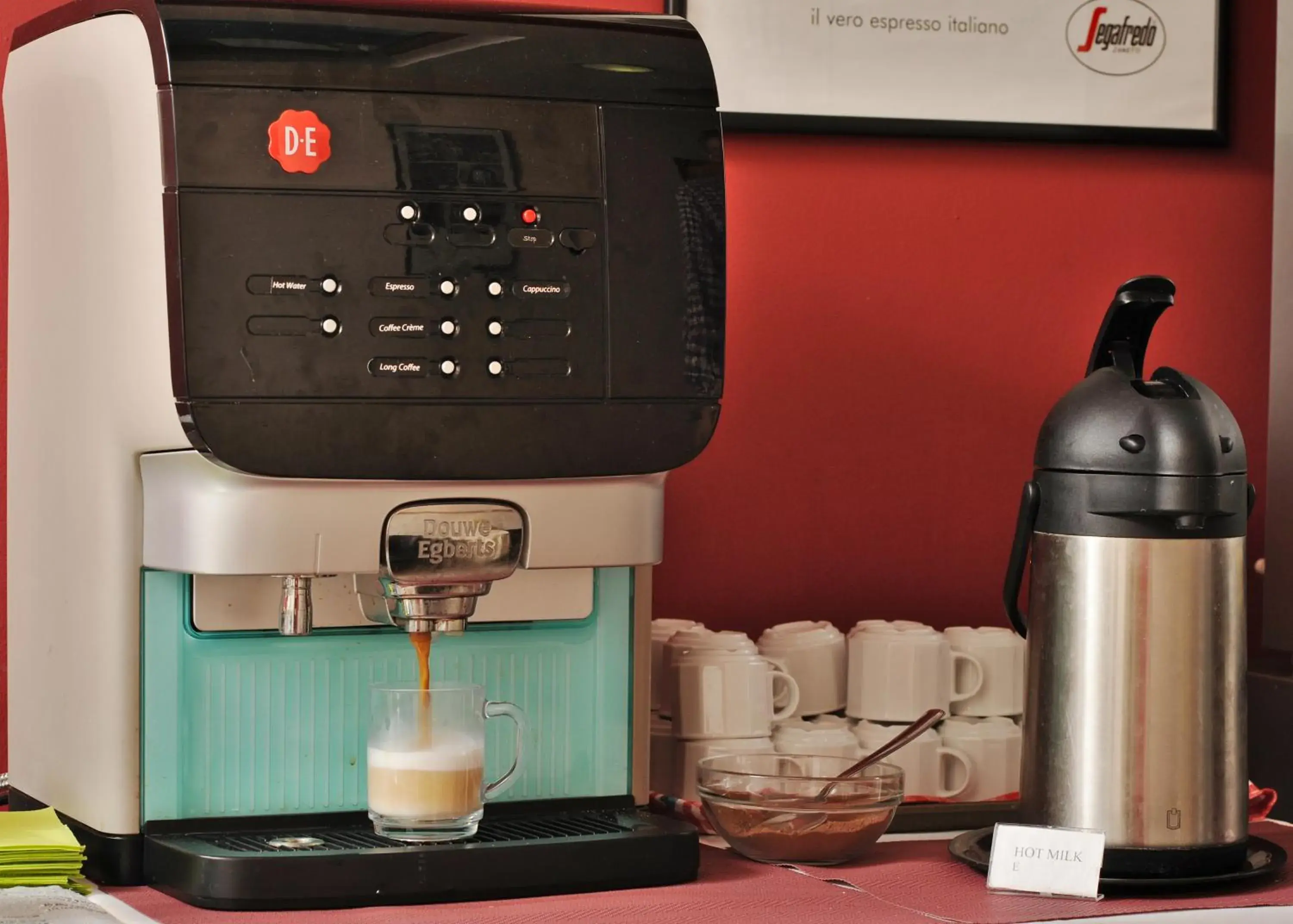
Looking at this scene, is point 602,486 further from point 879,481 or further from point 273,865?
point 879,481

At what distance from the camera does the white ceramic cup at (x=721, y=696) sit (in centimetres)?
137

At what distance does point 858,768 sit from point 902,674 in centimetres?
17

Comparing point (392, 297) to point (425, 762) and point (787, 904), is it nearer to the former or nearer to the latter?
point (425, 762)

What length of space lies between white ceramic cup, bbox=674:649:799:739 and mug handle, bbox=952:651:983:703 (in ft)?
0.59

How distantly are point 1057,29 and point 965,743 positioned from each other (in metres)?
0.71

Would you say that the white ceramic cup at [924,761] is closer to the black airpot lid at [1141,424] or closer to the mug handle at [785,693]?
the mug handle at [785,693]

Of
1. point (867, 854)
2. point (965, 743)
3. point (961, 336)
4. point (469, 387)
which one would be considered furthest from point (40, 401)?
point (961, 336)

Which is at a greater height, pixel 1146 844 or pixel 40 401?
pixel 40 401

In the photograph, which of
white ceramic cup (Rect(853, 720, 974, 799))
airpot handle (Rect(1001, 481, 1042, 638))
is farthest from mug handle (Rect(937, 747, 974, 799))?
airpot handle (Rect(1001, 481, 1042, 638))

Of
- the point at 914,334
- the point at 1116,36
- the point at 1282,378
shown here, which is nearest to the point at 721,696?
the point at 914,334

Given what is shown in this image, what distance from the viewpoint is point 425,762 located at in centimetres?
108

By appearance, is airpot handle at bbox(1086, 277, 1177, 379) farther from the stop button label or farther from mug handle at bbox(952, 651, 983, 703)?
the stop button label

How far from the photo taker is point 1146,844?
Result: 1.15 metres

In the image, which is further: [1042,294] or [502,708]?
[1042,294]
